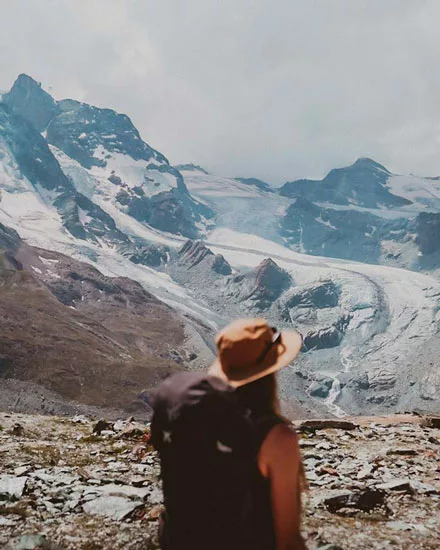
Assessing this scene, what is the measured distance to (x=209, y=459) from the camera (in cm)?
388

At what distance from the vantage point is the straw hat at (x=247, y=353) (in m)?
4.12

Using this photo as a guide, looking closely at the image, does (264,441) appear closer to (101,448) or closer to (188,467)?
(188,467)

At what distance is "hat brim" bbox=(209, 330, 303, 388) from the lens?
13.4 ft

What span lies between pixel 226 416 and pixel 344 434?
1606 cm

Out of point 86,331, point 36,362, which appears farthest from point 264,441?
point 86,331

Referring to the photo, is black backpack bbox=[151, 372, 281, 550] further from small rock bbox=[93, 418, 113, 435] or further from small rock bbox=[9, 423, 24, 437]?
small rock bbox=[9, 423, 24, 437]

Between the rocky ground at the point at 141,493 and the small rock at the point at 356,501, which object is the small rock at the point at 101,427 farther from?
the small rock at the point at 356,501

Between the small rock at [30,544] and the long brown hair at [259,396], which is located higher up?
the long brown hair at [259,396]

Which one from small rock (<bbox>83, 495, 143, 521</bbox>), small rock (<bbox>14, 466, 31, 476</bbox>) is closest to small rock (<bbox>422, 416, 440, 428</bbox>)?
small rock (<bbox>83, 495, 143, 521</bbox>)

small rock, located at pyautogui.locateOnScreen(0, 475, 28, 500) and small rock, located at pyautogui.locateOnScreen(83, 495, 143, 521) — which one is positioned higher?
small rock, located at pyautogui.locateOnScreen(0, 475, 28, 500)

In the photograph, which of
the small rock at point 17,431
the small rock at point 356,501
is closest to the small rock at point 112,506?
the small rock at point 356,501

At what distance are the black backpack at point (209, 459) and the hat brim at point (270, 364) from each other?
184mm

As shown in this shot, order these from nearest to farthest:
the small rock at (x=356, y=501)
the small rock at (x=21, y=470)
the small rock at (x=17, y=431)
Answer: the small rock at (x=356, y=501) → the small rock at (x=21, y=470) → the small rock at (x=17, y=431)

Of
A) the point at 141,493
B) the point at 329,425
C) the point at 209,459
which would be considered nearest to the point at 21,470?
the point at 141,493
